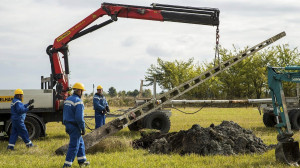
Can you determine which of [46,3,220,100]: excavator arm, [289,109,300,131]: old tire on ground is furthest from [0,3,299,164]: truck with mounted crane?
[289,109,300,131]: old tire on ground

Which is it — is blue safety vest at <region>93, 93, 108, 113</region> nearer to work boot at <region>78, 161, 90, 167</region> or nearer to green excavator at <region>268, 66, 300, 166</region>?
work boot at <region>78, 161, 90, 167</region>

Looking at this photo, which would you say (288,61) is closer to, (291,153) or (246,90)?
(246,90)

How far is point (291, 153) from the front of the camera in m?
9.32

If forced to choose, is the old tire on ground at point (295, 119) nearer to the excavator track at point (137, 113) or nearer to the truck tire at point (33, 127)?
the excavator track at point (137, 113)

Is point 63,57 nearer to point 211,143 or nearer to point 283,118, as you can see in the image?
point 211,143

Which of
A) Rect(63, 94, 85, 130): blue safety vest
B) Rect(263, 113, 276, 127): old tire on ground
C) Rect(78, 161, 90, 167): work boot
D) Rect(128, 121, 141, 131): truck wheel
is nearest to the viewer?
Rect(63, 94, 85, 130): blue safety vest

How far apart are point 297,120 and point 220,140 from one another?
739cm

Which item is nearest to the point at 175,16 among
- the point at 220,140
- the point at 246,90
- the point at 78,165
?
the point at 220,140

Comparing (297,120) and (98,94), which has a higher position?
(98,94)

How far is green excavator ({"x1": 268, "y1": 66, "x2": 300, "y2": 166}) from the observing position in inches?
363

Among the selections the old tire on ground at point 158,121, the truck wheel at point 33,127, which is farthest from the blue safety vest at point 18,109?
the old tire on ground at point 158,121

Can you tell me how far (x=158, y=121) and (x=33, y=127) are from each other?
5151mm

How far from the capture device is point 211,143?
10.5 meters

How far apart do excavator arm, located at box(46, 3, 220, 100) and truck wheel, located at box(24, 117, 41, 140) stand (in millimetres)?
1475
